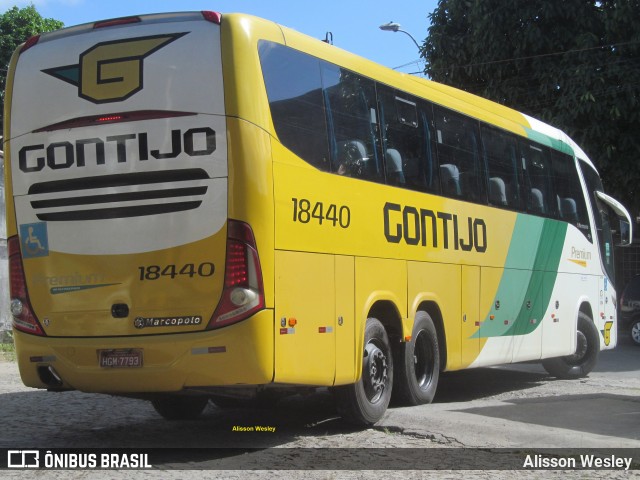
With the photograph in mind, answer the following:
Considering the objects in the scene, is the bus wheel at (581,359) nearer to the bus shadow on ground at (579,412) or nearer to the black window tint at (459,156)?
the bus shadow on ground at (579,412)

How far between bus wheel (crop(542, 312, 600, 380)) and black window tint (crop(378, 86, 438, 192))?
18.2 ft

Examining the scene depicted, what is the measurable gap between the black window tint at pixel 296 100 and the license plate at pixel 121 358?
6.82ft

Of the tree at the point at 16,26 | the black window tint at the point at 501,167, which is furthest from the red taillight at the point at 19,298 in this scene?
the tree at the point at 16,26

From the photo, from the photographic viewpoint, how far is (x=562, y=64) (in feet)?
70.7

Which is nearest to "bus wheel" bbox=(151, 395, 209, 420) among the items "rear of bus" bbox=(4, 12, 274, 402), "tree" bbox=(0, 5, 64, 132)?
"rear of bus" bbox=(4, 12, 274, 402)

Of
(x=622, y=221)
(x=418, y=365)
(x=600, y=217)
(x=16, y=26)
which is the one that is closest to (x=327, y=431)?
(x=418, y=365)

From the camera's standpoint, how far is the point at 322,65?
847 centimetres

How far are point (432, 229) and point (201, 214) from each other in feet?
12.0

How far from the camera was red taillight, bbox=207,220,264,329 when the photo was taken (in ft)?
23.4

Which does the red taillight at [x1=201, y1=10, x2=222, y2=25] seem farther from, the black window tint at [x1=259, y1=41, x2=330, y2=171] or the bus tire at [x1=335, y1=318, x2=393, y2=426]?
the bus tire at [x1=335, y1=318, x2=393, y2=426]

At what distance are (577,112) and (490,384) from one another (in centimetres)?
900

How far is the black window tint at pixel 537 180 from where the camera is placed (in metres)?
12.9

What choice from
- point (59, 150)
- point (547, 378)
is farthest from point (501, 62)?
point (59, 150)

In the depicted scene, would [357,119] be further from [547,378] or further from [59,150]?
[547,378]
